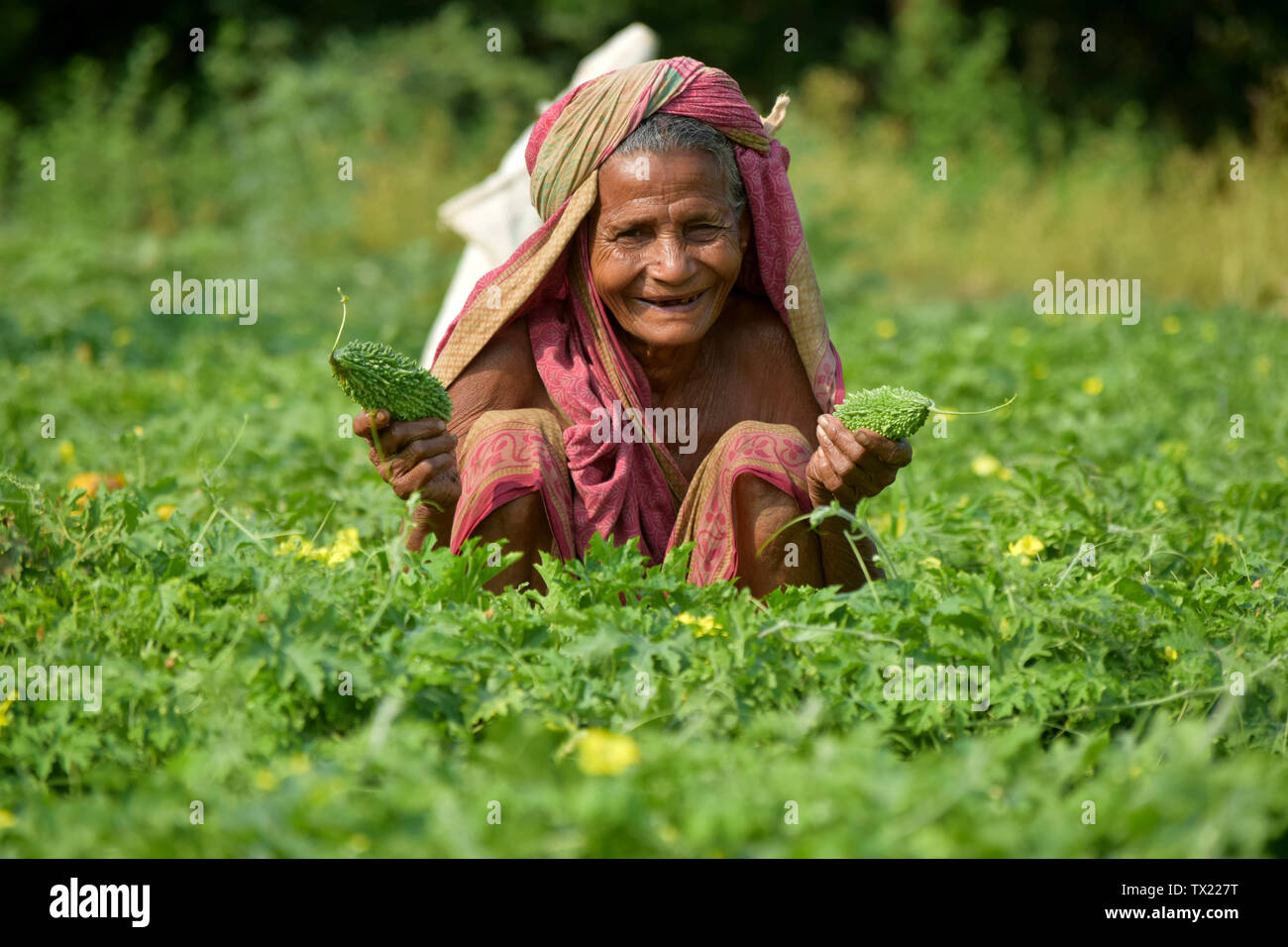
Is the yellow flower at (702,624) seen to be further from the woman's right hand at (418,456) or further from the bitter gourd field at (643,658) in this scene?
the woman's right hand at (418,456)

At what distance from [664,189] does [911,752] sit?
4.20 feet

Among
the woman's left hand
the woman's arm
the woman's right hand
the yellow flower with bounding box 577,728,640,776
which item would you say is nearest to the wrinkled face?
the woman's arm

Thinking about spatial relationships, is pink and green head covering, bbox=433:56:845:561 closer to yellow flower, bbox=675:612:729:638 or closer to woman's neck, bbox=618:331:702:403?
woman's neck, bbox=618:331:702:403

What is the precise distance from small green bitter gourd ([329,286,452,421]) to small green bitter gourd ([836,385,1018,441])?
33.7 inches

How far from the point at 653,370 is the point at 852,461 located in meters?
0.62

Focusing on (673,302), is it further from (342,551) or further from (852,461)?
(342,551)

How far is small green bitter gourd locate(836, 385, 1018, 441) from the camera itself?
2.76m

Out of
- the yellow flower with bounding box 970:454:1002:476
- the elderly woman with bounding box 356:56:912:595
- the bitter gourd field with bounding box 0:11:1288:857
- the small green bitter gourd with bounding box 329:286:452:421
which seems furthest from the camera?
the yellow flower with bounding box 970:454:1002:476

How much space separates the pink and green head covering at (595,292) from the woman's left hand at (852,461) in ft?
1.24

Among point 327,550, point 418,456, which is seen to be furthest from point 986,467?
point 418,456

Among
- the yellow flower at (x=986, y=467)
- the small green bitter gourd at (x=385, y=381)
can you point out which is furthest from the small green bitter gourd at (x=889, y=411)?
the yellow flower at (x=986, y=467)

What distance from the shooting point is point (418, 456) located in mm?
2834

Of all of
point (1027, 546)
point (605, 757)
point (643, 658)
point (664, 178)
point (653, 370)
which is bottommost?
point (605, 757)

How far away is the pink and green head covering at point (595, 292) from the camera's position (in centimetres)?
308
